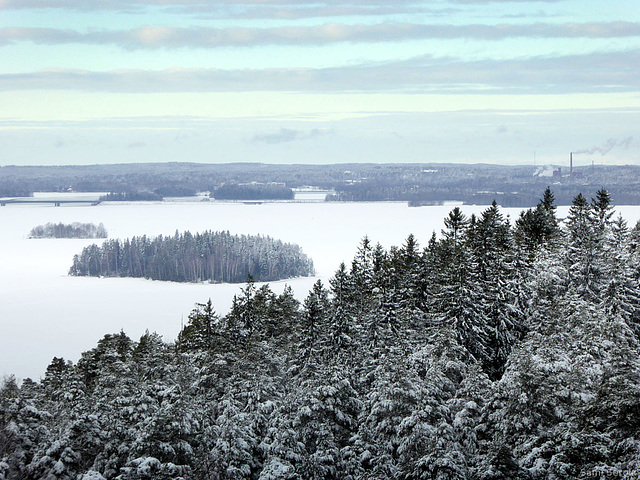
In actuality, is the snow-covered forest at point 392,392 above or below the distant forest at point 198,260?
above

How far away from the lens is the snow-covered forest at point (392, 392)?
21.8m

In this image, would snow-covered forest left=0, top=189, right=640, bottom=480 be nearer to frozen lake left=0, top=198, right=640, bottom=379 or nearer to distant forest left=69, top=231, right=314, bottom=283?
frozen lake left=0, top=198, right=640, bottom=379

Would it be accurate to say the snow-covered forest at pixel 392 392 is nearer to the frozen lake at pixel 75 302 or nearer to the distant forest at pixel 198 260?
the frozen lake at pixel 75 302

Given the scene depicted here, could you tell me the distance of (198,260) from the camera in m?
167

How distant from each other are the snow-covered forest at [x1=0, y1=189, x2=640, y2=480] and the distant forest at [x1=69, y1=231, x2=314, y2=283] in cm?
11106

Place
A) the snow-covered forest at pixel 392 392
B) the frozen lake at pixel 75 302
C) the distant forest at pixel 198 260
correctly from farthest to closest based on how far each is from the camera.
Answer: the distant forest at pixel 198 260 → the frozen lake at pixel 75 302 → the snow-covered forest at pixel 392 392

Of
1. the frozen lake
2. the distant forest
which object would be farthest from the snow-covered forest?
the distant forest

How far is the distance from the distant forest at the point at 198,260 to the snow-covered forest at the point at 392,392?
11106 cm

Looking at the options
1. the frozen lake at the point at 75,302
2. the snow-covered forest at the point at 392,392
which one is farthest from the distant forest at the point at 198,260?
the snow-covered forest at the point at 392,392

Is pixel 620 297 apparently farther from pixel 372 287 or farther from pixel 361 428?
pixel 361 428

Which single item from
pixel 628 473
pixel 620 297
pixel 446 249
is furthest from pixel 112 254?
pixel 628 473

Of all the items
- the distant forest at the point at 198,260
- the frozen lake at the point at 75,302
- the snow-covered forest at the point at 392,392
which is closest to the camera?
the snow-covered forest at the point at 392,392

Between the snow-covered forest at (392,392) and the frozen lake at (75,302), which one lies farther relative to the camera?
the frozen lake at (75,302)

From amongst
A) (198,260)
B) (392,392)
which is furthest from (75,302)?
(392,392)
